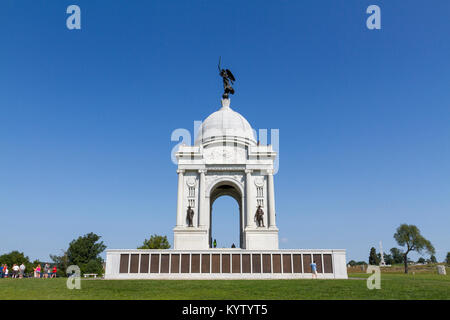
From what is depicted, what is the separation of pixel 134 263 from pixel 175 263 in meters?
3.98

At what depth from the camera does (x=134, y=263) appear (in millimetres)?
32000

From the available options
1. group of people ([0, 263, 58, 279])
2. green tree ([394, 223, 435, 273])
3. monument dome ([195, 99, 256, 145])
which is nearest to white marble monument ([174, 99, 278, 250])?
monument dome ([195, 99, 256, 145])

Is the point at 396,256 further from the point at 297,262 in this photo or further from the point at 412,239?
the point at 297,262

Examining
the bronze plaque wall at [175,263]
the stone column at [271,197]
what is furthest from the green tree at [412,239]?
the bronze plaque wall at [175,263]

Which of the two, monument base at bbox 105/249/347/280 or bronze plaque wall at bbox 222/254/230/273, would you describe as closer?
monument base at bbox 105/249/347/280

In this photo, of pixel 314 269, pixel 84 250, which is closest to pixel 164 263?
pixel 314 269

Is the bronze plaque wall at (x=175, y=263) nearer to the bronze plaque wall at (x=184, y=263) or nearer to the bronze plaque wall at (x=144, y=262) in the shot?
the bronze plaque wall at (x=184, y=263)

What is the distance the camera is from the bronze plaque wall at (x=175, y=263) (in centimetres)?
3200

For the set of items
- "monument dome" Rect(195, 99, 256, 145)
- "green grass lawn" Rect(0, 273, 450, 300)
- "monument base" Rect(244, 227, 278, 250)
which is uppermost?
"monument dome" Rect(195, 99, 256, 145)

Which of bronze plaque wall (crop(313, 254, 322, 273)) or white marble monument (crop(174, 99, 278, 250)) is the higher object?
white marble monument (crop(174, 99, 278, 250))

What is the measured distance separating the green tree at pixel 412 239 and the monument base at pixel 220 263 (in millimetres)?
57488

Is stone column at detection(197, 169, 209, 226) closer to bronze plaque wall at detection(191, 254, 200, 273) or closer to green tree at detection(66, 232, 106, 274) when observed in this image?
bronze plaque wall at detection(191, 254, 200, 273)

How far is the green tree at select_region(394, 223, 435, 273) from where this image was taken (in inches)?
3069
